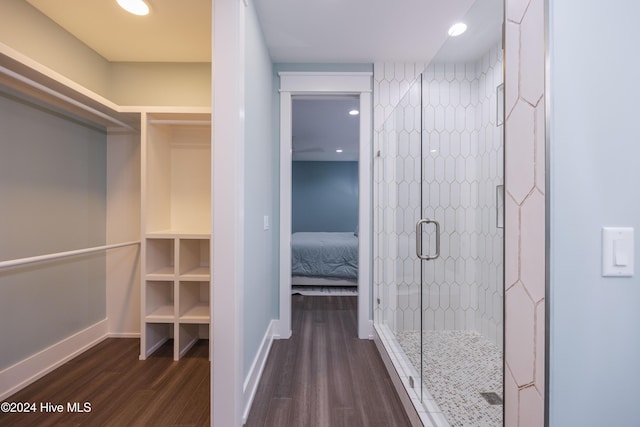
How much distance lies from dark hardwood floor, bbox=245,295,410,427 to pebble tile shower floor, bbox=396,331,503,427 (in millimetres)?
240

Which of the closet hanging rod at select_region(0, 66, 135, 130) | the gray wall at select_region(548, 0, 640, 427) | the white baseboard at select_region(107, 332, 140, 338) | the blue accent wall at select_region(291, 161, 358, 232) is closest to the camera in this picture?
the gray wall at select_region(548, 0, 640, 427)

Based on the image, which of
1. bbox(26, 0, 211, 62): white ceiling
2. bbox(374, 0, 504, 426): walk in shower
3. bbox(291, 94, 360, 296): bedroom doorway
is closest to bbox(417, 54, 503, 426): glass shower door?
bbox(374, 0, 504, 426): walk in shower

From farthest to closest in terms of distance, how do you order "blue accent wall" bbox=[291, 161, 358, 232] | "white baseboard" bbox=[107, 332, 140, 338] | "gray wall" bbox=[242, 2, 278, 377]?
"blue accent wall" bbox=[291, 161, 358, 232] → "white baseboard" bbox=[107, 332, 140, 338] → "gray wall" bbox=[242, 2, 278, 377]

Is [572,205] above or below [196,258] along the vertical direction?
above

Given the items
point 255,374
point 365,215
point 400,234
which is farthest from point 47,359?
point 400,234

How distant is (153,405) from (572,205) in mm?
2123

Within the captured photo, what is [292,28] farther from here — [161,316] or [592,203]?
[161,316]

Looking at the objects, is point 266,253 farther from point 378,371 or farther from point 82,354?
point 82,354

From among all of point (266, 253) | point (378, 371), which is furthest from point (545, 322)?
point (266, 253)

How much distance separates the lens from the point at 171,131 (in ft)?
7.64

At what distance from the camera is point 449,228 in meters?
2.05

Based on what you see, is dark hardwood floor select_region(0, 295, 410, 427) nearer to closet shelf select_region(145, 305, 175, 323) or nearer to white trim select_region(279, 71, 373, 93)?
closet shelf select_region(145, 305, 175, 323)

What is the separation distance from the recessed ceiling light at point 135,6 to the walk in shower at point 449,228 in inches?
72.8

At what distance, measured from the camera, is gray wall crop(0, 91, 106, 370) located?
160 cm
